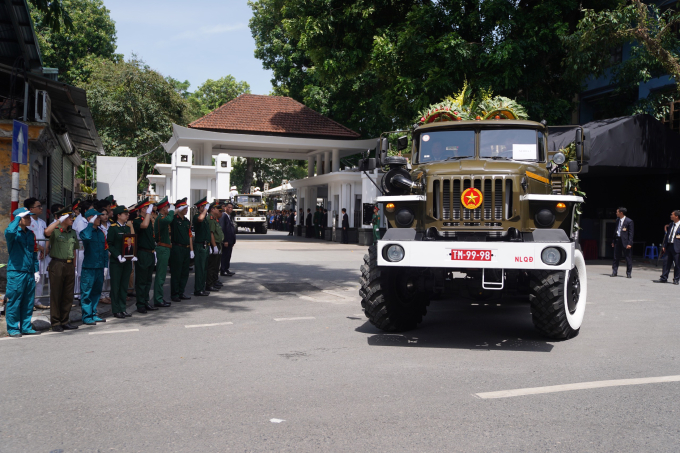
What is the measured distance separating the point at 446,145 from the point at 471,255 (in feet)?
6.76

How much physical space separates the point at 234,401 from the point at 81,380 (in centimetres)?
174

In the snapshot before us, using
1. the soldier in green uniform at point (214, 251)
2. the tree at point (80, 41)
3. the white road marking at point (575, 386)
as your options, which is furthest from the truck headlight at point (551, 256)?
the tree at point (80, 41)

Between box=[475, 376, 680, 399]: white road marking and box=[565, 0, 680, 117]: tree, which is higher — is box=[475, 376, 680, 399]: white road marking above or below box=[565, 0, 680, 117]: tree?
below

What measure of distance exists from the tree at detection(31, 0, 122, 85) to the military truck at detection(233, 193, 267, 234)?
41.7ft

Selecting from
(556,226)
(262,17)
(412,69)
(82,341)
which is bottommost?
(82,341)

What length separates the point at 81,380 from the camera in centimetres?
596

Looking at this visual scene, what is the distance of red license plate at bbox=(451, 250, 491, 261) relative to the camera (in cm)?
701


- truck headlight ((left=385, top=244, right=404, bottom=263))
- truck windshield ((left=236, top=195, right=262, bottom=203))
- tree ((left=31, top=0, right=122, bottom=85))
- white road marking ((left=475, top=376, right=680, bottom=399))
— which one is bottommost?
white road marking ((left=475, top=376, right=680, bottom=399))

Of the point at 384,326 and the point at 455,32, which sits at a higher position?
the point at 455,32

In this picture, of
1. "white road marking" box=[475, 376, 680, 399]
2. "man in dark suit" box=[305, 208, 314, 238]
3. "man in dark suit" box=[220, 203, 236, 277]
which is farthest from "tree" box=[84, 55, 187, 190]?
"white road marking" box=[475, 376, 680, 399]

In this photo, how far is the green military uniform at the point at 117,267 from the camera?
9586mm

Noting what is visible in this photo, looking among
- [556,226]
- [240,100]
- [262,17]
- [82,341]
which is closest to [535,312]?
[556,226]

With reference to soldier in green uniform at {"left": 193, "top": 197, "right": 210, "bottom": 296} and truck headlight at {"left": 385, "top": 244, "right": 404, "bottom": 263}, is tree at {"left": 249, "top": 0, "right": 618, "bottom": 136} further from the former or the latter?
truck headlight at {"left": 385, "top": 244, "right": 404, "bottom": 263}

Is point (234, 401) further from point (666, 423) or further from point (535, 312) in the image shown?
Result: point (535, 312)
